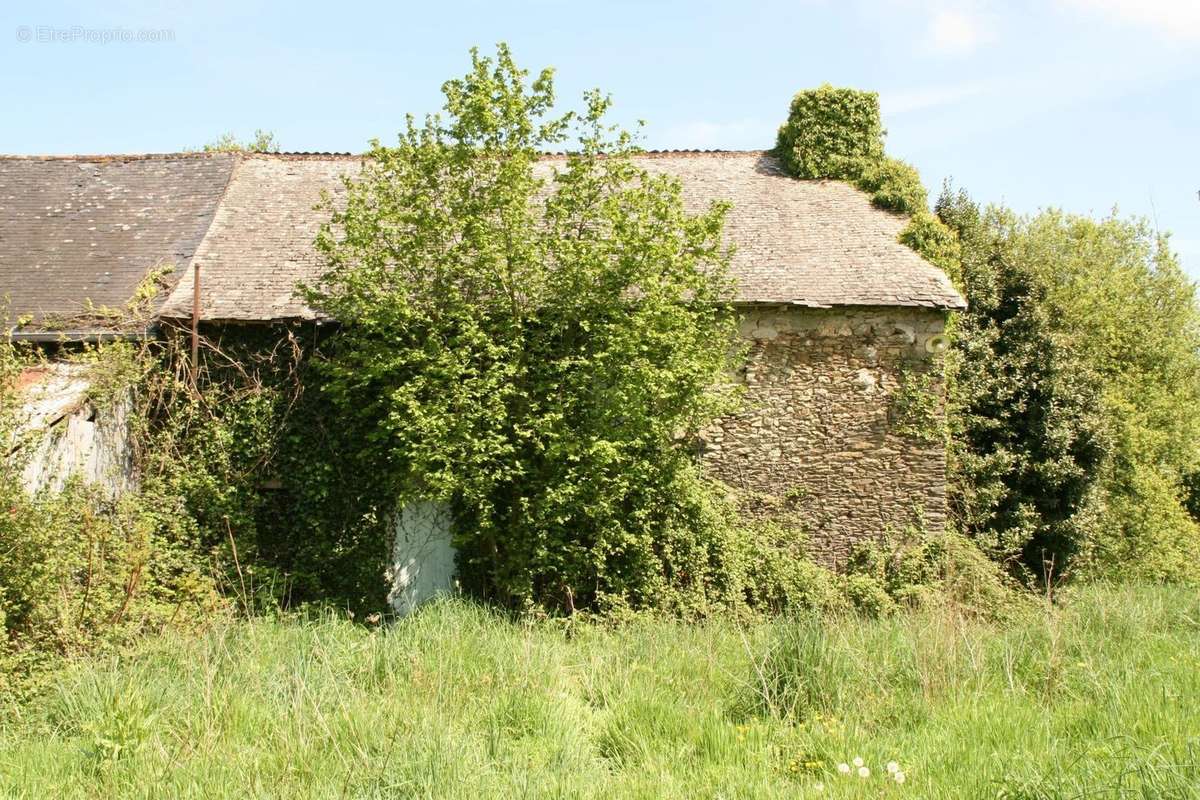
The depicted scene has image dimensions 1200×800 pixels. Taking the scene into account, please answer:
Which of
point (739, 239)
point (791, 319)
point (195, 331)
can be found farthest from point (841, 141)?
point (195, 331)

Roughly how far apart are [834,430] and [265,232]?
920 centimetres

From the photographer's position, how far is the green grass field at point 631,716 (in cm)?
500

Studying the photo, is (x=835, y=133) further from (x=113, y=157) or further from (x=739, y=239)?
(x=113, y=157)

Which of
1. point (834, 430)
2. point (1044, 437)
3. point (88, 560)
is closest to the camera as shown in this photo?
point (88, 560)

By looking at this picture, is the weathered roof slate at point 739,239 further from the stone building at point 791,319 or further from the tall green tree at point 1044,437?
the tall green tree at point 1044,437

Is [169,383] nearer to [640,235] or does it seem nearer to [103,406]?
[103,406]

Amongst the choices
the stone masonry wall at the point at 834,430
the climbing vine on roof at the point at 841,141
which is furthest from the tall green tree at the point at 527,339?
the climbing vine on roof at the point at 841,141

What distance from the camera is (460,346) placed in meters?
10.5

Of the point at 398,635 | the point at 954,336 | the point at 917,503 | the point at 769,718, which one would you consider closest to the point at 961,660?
the point at 769,718

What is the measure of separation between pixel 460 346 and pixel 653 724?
5.68m

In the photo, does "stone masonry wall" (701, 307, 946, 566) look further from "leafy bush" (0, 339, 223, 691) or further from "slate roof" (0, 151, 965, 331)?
"leafy bush" (0, 339, 223, 691)

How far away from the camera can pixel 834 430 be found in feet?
40.4

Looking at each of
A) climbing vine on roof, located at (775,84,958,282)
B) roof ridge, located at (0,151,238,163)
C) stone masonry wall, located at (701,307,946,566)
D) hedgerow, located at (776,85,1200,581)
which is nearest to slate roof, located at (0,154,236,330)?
roof ridge, located at (0,151,238,163)

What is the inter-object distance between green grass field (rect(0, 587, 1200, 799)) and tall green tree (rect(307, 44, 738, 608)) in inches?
111
